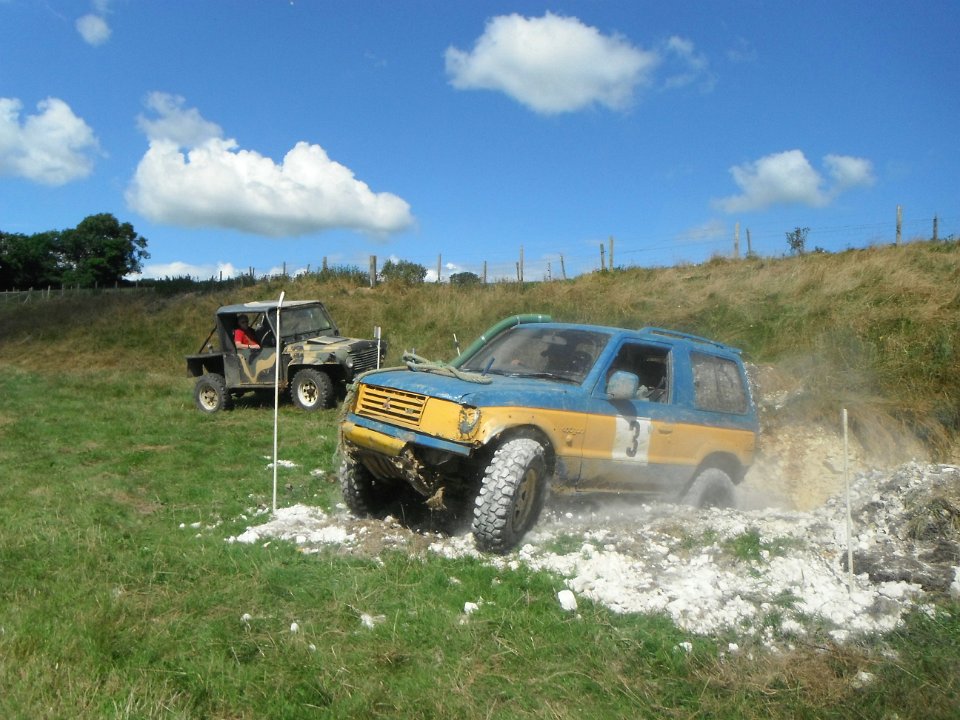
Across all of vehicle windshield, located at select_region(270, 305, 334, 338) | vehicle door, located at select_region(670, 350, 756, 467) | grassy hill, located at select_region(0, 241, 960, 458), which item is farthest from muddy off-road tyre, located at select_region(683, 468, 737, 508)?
vehicle windshield, located at select_region(270, 305, 334, 338)

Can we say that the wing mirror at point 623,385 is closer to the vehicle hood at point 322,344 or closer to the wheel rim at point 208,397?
the vehicle hood at point 322,344

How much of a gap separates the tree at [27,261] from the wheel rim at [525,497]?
83.4 metres

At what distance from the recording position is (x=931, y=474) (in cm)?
606

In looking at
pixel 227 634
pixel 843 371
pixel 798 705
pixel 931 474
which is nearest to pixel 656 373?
pixel 931 474

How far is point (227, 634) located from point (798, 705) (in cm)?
264

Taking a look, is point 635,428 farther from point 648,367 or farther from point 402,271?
point 402,271

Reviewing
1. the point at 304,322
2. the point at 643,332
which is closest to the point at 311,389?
the point at 304,322

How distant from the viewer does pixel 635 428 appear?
567 cm

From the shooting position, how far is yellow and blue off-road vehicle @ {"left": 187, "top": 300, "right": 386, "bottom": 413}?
13.1m

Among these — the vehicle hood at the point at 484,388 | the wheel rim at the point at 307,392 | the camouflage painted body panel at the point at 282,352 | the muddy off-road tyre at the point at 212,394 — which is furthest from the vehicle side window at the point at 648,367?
the muddy off-road tyre at the point at 212,394

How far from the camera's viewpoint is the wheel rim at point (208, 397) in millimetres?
13750

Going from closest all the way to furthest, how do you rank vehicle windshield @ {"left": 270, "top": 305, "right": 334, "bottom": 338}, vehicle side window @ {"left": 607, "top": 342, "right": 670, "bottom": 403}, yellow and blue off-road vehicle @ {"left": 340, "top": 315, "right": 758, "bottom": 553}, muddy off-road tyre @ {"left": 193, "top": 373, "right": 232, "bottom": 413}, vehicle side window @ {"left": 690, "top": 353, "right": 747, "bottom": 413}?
1. yellow and blue off-road vehicle @ {"left": 340, "top": 315, "right": 758, "bottom": 553}
2. vehicle side window @ {"left": 607, "top": 342, "right": 670, "bottom": 403}
3. vehicle side window @ {"left": 690, "top": 353, "right": 747, "bottom": 413}
4. muddy off-road tyre @ {"left": 193, "top": 373, "right": 232, "bottom": 413}
5. vehicle windshield @ {"left": 270, "top": 305, "right": 334, "bottom": 338}

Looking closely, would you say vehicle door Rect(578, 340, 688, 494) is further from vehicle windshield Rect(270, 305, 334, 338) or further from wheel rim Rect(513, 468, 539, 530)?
vehicle windshield Rect(270, 305, 334, 338)

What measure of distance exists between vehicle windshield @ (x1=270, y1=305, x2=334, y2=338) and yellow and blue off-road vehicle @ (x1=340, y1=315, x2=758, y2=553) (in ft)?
26.7
